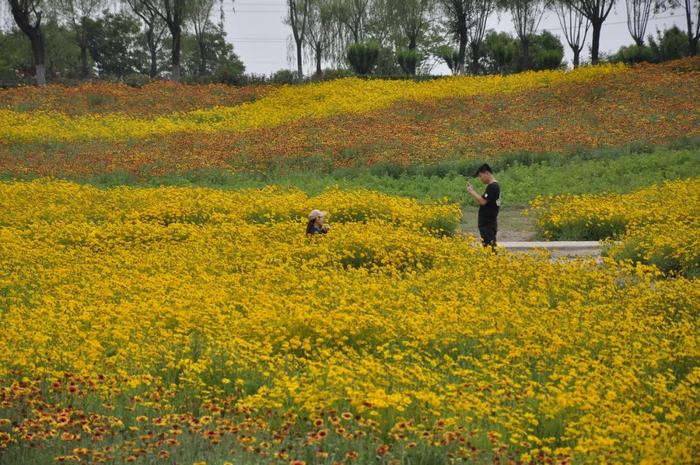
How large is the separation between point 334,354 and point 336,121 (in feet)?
72.6

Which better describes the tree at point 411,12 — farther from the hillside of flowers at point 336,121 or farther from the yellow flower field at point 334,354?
the yellow flower field at point 334,354

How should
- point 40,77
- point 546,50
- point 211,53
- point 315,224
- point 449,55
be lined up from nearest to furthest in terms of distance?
point 315,224, point 40,77, point 546,50, point 449,55, point 211,53

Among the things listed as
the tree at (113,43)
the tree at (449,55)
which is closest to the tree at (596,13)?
the tree at (449,55)

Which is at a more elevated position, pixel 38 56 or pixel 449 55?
pixel 449 55

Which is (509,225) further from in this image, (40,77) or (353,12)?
(353,12)

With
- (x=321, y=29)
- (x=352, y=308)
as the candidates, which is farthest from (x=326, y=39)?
(x=352, y=308)

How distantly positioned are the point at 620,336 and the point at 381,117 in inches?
868

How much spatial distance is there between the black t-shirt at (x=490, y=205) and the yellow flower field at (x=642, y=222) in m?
1.64

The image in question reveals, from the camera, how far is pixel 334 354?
7.24 m

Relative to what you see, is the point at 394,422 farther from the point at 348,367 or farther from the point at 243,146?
the point at 243,146

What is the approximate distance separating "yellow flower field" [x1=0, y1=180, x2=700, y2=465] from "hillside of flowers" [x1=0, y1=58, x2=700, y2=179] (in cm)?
1056

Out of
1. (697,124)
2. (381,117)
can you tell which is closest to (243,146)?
(381,117)

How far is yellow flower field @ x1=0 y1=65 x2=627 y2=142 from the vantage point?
29.6 meters

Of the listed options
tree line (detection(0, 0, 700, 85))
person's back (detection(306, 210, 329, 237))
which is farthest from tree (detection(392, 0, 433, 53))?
person's back (detection(306, 210, 329, 237))
